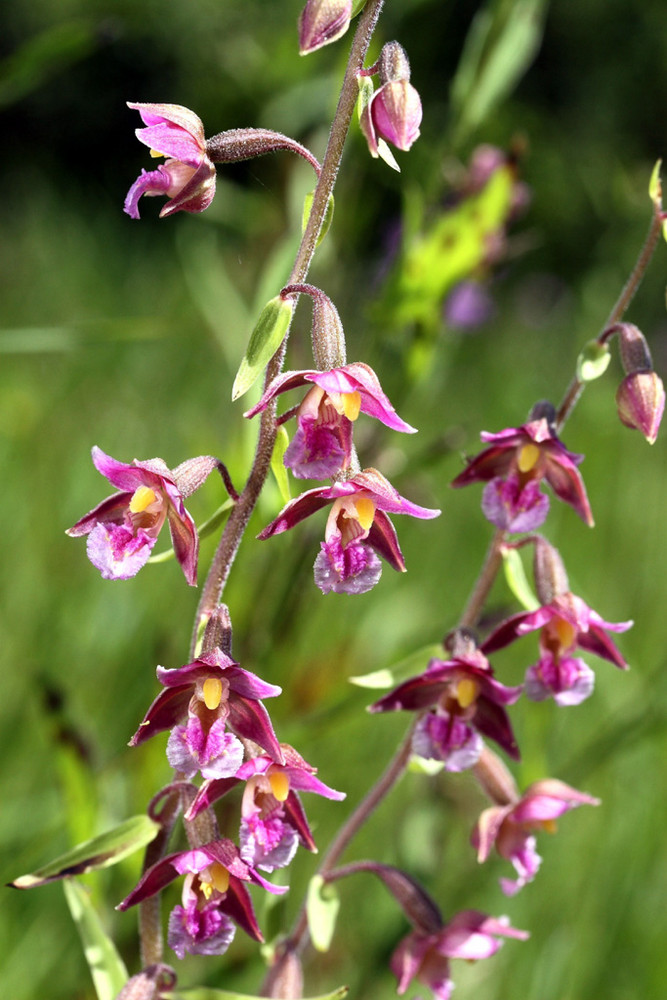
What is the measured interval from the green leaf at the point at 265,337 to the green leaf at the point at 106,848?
0.51 meters

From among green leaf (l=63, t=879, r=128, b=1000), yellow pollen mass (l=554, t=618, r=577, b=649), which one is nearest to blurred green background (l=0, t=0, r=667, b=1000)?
green leaf (l=63, t=879, r=128, b=1000)

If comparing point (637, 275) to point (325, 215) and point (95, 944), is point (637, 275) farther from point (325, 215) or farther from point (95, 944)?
point (95, 944)

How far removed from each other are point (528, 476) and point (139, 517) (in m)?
0.51

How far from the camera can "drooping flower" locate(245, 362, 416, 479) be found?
1.07 m

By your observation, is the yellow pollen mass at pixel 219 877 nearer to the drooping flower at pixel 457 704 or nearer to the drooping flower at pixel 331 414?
the drooping flower at pixel 457 704

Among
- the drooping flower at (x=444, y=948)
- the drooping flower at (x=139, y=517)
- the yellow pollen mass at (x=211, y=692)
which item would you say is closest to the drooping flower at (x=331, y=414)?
the drooping flower at (x=139, y=517)

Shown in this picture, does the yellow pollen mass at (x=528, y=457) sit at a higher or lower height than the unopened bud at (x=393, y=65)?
lower

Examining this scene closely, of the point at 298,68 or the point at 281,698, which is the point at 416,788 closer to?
the point at 281,698

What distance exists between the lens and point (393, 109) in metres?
1.09

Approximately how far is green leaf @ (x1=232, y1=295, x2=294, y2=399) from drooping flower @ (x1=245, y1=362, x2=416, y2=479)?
51 mm

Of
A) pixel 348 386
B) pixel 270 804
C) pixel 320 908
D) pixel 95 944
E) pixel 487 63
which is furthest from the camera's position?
pixel 487 63

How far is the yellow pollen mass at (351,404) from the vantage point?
1088mm

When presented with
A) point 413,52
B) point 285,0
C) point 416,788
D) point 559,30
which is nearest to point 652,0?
point 559,30

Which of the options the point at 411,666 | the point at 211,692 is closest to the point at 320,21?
the point at 211,692
